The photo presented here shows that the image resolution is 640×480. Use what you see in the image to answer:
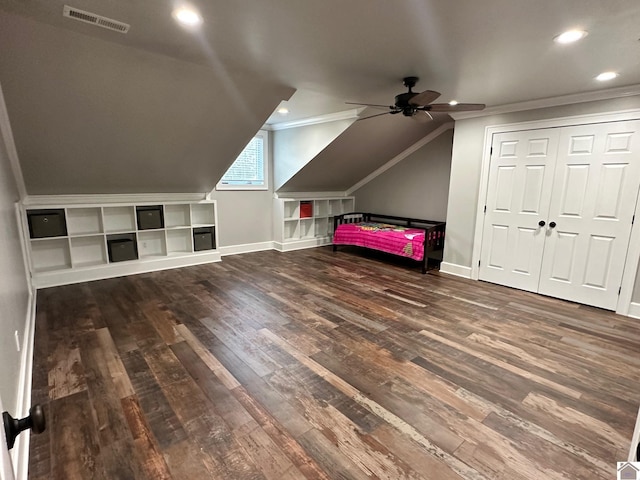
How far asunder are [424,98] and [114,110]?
2.82 meters

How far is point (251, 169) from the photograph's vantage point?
580cm

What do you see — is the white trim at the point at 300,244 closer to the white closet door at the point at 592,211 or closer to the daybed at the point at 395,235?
the daybed at the point at 395,235

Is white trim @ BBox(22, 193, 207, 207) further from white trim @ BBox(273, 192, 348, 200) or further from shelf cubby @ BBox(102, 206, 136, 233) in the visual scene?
white trim @ BBox(273, 192, 348, 200)

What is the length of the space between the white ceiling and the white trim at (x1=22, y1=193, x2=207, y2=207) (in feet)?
8.27

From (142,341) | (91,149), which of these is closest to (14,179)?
(91,149)

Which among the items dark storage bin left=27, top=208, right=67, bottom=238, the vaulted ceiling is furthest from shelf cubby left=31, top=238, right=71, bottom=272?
the vaulted ceiling

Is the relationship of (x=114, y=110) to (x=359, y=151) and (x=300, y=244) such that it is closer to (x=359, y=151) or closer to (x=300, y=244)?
(x=359, y=151)

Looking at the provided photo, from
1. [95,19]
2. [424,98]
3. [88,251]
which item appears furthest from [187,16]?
[88,251]

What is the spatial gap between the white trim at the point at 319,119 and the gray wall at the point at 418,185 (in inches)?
71.1

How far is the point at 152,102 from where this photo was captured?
3062 millimetres

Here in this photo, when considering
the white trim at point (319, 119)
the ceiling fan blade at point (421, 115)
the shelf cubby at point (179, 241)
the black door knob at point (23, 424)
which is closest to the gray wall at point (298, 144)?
the white trim at point (319, 119)

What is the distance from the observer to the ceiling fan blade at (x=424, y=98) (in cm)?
267

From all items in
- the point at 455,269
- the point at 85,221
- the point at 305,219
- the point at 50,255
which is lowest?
the point at 455,269

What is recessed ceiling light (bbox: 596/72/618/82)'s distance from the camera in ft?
9.33
